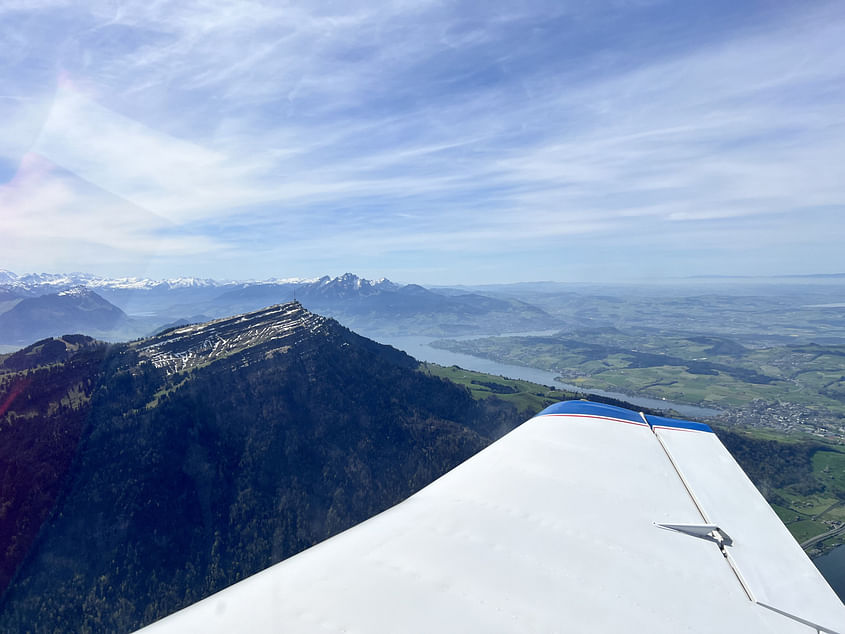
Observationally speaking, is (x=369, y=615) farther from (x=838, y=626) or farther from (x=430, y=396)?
(x=430, y=396)

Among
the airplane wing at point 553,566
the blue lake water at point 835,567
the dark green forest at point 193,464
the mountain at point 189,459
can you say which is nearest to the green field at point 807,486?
the dark green forest at point 193,464

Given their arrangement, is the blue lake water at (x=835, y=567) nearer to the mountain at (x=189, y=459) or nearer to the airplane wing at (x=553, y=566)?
the mountain at (x=189, y=459)

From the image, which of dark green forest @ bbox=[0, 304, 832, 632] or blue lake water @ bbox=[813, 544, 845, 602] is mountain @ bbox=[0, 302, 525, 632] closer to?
dark green forest @ bbox=[0, 304, 832, 632]

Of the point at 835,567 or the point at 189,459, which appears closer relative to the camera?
the point at 835,567

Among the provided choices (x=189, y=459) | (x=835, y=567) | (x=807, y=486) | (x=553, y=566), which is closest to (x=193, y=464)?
(x=189, y=459)

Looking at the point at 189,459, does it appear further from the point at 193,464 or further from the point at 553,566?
the point at 553,566

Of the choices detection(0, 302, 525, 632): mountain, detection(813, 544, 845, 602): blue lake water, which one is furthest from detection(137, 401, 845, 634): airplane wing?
detection(813, 544, 845, 602): blue lake water
